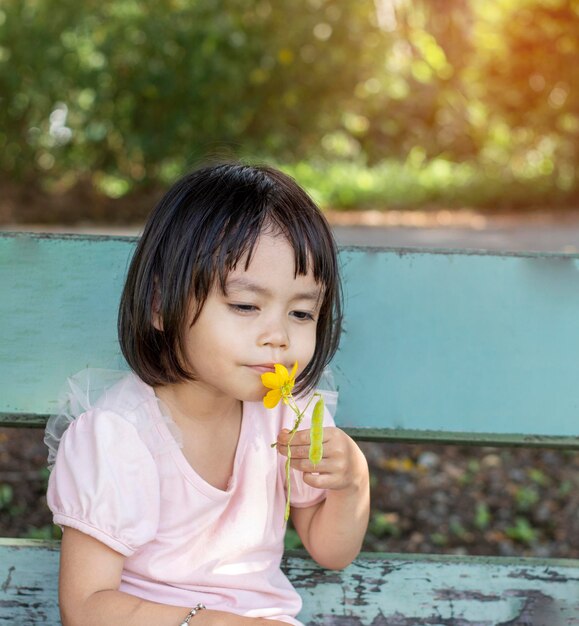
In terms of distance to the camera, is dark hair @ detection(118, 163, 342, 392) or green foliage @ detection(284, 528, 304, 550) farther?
green foliage @ detection(284, 528, 304, 550)

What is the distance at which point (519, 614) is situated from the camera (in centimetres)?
190

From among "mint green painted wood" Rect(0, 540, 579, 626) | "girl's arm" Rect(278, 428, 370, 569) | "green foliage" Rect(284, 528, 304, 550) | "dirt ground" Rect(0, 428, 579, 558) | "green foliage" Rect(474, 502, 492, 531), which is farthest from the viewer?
"green foliage" Rect(474, 502, 492, 531)

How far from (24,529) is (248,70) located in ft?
24.7

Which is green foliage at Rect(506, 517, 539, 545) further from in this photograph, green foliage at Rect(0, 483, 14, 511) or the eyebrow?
the eyebrow

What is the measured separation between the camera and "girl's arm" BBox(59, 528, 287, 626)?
149 cm

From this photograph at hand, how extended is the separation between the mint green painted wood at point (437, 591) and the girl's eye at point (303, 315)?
20.1 inches

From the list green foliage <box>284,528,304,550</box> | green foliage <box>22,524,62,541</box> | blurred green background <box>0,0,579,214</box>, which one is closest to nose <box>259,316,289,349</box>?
green foliage <box>284,528,304,550</box>

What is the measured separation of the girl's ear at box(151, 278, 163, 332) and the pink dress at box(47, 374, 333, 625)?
0.12 meters

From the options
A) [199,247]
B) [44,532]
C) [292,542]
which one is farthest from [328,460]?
[44,532]

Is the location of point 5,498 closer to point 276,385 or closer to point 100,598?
point 100,598

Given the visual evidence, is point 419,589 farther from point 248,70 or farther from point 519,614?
point 248,70

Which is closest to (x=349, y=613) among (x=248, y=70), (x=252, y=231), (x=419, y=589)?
(x=419, y=589)

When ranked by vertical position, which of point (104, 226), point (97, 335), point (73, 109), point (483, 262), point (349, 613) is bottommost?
point (349, 613)

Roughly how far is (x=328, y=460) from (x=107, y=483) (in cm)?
33
